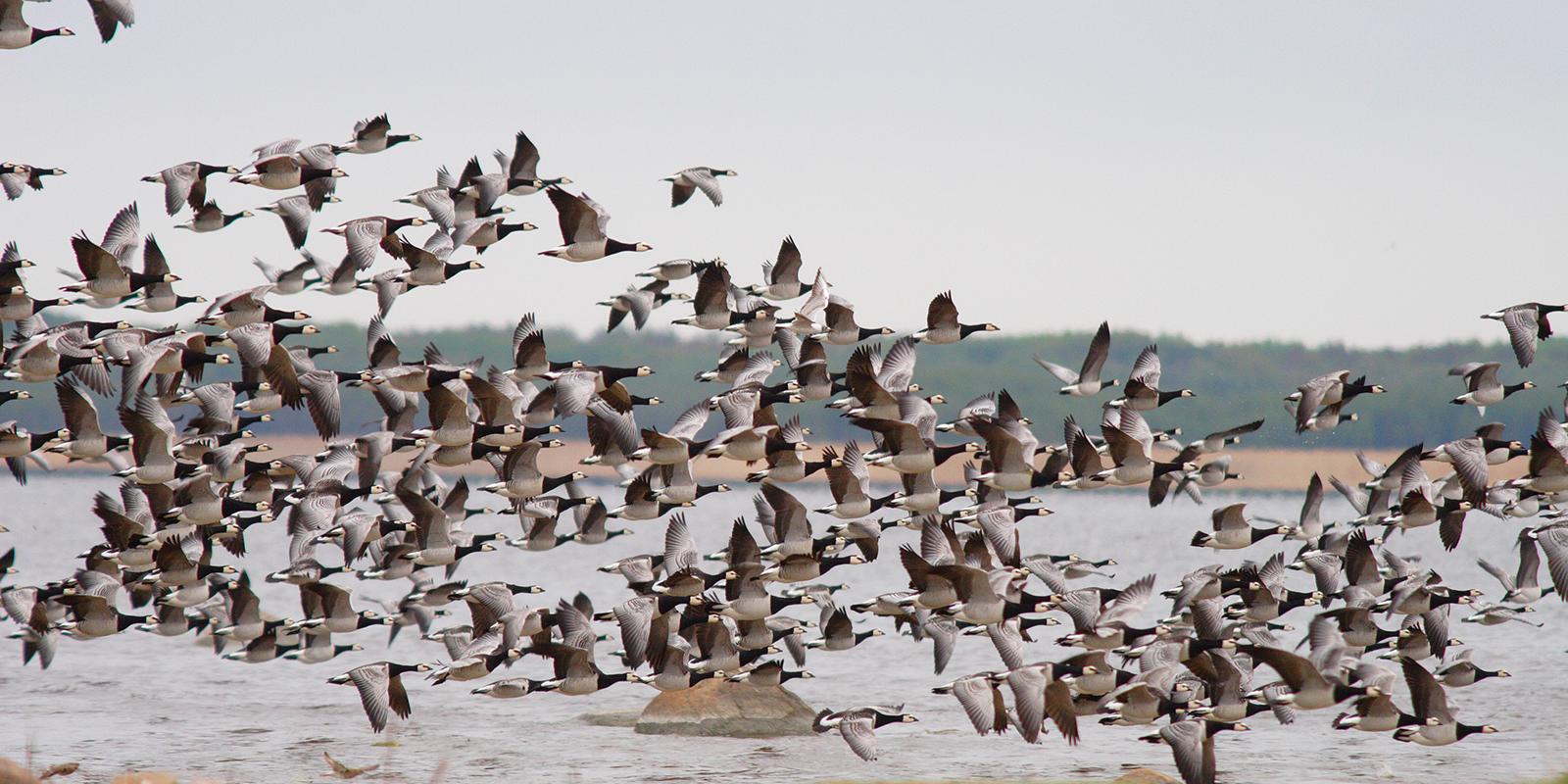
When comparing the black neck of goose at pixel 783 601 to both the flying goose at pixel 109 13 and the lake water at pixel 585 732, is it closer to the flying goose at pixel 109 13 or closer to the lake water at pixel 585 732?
the lake water at pixel 585 732

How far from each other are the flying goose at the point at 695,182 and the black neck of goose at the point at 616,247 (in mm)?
2164

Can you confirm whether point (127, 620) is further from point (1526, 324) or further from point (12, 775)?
point (1526, 324)

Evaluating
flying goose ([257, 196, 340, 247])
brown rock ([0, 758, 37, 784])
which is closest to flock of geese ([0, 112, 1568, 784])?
flying goose ([257, 196, 340, 247])

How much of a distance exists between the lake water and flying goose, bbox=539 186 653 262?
19.7ft

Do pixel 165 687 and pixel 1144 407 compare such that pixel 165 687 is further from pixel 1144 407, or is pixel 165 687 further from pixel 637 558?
pixel 1144 407

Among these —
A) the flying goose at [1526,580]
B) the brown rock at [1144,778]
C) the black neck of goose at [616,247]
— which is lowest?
the brown rock at [1144,778]

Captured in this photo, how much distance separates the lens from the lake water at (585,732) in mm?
18984

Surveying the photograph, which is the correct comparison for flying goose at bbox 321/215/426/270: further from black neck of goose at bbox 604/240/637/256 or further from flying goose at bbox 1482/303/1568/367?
flying goose at bbox 1482/303/1568/367

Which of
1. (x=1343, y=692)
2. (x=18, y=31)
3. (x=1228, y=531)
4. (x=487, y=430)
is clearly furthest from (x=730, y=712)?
(x=18, y=31)

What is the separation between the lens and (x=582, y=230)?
690 inches

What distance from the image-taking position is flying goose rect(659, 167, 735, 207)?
20.1 meters

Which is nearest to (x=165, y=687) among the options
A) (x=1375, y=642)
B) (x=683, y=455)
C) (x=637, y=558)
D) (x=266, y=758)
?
(x=266, y=758)

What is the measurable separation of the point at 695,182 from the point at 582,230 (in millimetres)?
3045

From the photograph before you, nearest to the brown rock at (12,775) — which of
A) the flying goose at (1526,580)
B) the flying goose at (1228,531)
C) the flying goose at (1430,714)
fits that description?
the flying goose at (1430,714)
